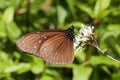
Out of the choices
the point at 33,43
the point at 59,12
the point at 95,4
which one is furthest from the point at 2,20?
the point at 33,43

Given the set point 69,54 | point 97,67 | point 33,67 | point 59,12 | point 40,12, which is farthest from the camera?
point 40,12

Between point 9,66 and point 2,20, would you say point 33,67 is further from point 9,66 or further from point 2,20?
point 2,20

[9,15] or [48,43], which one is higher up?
[9,15]

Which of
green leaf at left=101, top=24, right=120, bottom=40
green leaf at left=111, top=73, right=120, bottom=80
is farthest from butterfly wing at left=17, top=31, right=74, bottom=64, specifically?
green leaf at left=111, top=73, right=120, bottom=80

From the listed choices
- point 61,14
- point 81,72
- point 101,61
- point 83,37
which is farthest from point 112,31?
point 83,37

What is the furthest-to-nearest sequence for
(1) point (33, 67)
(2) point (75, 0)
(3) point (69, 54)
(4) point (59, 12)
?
(2) point (75, 0)
(4) point (59, 12)
(1) point (33, 67)
(3) point (69, 54)

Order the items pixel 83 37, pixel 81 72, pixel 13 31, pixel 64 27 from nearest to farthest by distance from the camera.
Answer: pixel 83 37, pixel 81 72, pixel 64 27, pixel 13 31

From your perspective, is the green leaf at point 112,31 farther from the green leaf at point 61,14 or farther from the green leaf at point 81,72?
the green leaf at point 61,14

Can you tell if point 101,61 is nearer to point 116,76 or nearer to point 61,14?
point 116,76
